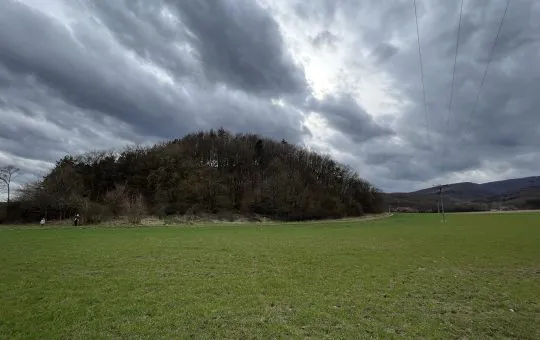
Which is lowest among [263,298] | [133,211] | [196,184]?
[263,298]

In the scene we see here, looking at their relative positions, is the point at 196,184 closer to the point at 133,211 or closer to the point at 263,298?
the point at 133,211

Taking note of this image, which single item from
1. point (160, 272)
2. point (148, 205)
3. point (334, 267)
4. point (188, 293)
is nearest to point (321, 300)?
point (188, 293)

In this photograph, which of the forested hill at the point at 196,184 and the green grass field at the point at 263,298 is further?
the forested hill at the point at 196,184

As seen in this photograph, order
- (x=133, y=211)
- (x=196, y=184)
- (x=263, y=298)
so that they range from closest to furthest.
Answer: (x=263, y=298) → (x=133, y=211) → (x=196, y=184)

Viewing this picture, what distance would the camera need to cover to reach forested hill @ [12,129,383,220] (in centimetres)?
8588

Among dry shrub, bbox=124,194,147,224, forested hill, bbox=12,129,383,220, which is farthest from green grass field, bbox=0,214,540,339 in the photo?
forested hill, bbox=12,129,383,220

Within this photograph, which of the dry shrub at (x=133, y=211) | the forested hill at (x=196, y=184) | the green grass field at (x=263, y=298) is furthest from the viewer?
the forested hill at (x=196, y=184)

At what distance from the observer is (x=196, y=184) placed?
105 m

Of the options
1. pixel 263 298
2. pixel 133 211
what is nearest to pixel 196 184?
pixel 133 211

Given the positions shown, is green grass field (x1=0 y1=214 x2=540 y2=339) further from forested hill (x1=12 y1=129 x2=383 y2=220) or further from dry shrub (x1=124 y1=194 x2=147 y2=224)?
forested hill (x1=12 y1=129 x2=383 y2=220)

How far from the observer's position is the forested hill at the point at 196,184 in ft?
282

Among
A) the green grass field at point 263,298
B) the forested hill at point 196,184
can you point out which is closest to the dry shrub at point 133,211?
the forested hill at point 196,184

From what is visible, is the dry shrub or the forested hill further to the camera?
the forested hill

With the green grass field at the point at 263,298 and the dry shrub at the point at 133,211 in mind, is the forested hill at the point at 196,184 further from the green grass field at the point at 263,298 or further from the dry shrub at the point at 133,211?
the green grass field at the point at 263,298
